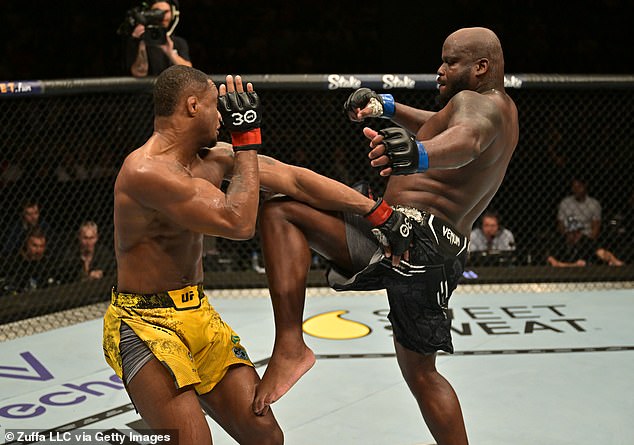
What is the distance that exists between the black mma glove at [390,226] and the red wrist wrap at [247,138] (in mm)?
390

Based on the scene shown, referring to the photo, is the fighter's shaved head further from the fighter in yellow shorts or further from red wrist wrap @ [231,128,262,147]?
red wrist wrap @ [231,128,262,147]

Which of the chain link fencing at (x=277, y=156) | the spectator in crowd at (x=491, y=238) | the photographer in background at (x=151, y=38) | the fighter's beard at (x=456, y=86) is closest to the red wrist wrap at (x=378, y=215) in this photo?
the fighter's beard at (x=456, y=86)

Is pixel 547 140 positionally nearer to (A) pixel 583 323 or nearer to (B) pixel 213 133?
(A) pixel 583 323

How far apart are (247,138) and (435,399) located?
1.07m

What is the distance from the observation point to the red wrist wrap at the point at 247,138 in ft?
6.82

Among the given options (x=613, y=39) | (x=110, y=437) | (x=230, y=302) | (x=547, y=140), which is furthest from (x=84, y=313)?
(x=613, y=39)

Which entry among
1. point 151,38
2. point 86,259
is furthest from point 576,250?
point 86,259

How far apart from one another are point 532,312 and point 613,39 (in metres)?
3.56

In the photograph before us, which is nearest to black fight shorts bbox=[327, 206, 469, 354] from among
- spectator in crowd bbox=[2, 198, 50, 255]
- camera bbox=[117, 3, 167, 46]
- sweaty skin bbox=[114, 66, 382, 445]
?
sweaty skin bbox=[114, 66, 382, 445]

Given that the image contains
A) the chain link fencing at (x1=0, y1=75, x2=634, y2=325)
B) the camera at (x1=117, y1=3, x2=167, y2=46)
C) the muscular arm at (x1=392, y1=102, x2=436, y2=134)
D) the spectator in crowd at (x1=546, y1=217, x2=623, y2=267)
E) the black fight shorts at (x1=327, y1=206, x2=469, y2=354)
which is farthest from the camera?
the spectator in crowd at (x1=546, y1=217, x2=623, y2=267)

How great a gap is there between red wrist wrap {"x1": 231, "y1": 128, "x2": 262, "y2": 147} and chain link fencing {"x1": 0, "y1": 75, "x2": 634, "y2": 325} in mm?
2386

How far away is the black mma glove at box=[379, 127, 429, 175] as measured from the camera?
6.73 ft

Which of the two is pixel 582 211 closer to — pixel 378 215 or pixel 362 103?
pixel 362 103

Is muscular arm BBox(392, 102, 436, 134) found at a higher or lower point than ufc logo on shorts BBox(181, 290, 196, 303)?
higher
